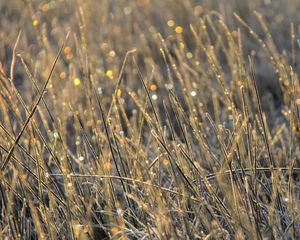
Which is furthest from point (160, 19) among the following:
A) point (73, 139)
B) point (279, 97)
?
point (73, 139)

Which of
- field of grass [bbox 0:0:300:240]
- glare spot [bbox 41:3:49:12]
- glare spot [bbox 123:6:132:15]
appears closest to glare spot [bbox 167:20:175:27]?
field of grass [bbox 0:0:300:240]

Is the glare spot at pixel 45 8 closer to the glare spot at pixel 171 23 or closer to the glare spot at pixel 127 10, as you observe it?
the glare spot at pixel 127 10

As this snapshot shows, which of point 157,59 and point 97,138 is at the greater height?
point 97,138

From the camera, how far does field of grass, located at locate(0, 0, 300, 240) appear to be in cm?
112

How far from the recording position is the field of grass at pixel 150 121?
1125 millimetres

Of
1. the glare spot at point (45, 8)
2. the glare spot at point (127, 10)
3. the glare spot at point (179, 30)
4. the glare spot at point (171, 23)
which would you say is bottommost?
the glare spot at point (179, 30)

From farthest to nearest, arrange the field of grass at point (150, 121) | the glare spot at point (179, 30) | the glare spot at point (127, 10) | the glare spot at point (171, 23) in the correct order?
the glare spot at point (127, 10) < the glare spot at point (171, 23) < the glare spot at point (179, 30) < the field of grass at point (150, 121)

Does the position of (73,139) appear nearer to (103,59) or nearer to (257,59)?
(103,59)

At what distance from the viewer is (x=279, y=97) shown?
237 cm

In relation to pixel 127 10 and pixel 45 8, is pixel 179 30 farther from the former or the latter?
pixel 45 8

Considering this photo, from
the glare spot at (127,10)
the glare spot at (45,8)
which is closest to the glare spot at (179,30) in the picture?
the glare spot at (127,10)

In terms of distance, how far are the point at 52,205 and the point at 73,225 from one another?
85mm

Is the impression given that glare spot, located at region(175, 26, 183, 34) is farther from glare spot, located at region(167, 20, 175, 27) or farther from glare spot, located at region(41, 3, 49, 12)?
glare spot, located at region(41, 3, 49, 12)

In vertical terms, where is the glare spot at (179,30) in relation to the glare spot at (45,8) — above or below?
below
